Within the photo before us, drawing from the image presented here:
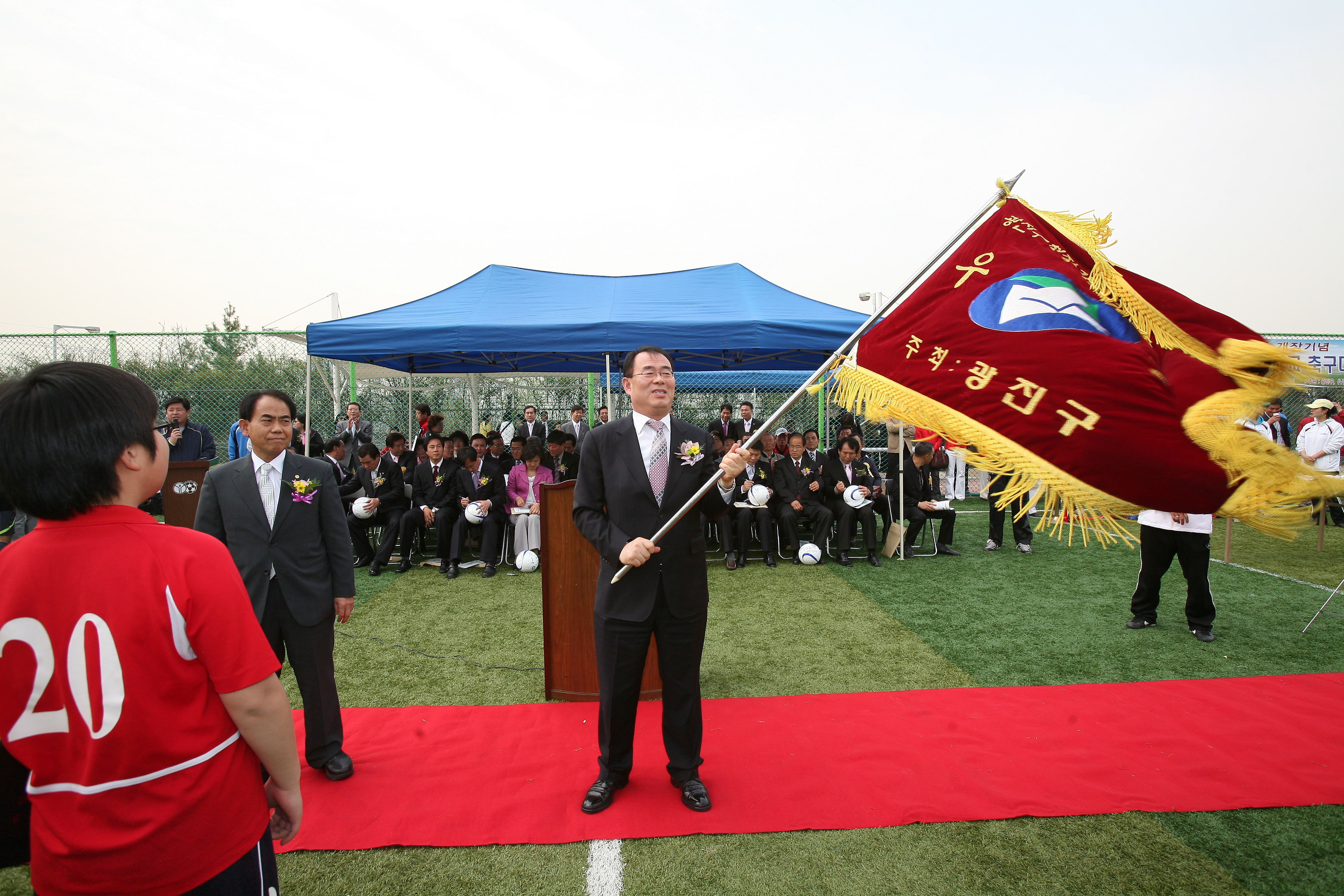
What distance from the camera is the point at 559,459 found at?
8.70 meters

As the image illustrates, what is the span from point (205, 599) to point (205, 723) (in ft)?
0.83

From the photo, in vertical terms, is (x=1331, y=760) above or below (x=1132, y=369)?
below

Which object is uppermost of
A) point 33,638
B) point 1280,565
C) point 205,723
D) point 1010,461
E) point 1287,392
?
point 1287,392

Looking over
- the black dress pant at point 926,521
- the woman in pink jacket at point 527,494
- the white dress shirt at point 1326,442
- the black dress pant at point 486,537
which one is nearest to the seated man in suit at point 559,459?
the woman in pink jacket at point 527,494

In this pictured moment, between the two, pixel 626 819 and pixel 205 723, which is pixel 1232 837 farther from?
pixel 205 723

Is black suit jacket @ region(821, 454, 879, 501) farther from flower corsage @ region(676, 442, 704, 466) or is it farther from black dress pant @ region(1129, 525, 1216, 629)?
flower corsage @ region(676, 442, 704, 466)

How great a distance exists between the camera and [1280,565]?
7184mm

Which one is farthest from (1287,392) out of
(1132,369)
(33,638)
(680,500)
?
(33,638)

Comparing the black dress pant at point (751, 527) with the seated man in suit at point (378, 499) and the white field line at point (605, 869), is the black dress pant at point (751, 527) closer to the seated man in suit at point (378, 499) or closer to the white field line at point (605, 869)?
the seated man in suit at point (378, 499)

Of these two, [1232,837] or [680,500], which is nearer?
[1232,837]

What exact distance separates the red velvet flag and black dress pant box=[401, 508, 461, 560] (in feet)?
19.7

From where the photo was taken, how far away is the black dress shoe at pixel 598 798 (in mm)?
2834

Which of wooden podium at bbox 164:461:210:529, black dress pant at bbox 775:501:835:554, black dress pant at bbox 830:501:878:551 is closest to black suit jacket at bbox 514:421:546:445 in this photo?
black dress pant at bbox 775:501:835:554

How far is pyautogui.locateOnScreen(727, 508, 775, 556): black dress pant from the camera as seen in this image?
7.68 meters
